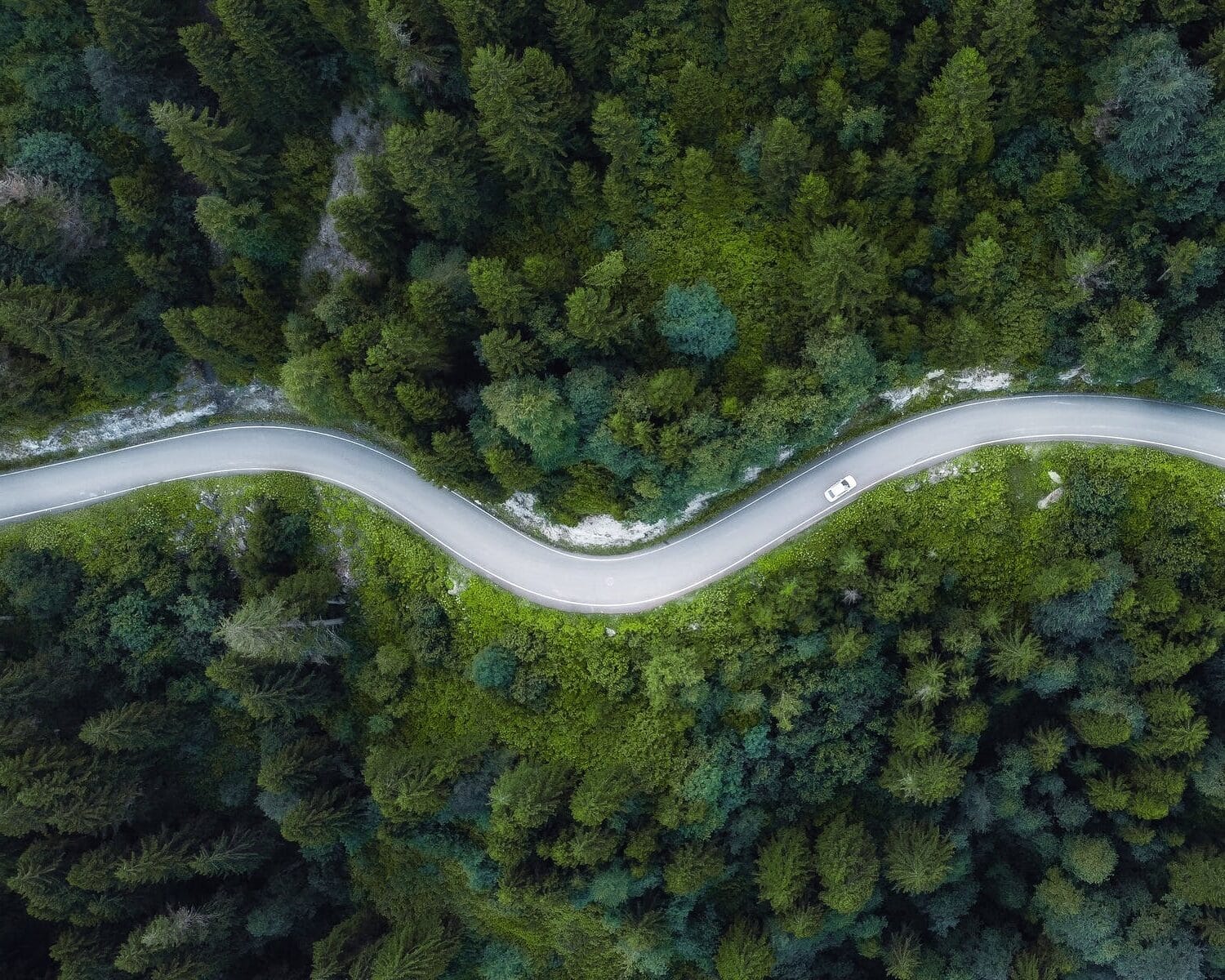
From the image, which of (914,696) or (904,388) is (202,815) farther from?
(904,388)

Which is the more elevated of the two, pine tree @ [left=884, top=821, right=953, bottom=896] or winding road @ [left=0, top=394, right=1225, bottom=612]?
winding road @ [left=0, top=394, right=1225, bottom=612]

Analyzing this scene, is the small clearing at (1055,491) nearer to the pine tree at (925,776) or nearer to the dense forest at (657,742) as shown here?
the dense forest at (657,742)

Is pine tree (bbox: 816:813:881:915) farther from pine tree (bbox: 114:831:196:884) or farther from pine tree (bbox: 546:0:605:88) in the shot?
pine tree (bbox: 546:0:605:88)

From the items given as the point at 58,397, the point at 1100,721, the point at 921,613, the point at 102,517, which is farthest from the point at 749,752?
the point at 58,397

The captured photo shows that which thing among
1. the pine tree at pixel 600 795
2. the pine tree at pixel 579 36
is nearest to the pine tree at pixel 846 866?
the pine tree at pixel 600 795

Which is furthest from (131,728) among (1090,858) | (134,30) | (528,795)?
(1090,858)

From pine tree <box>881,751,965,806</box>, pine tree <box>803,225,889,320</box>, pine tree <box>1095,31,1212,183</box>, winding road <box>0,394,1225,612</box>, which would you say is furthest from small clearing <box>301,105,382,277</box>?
pine tree <box>881,751,965,806</box>

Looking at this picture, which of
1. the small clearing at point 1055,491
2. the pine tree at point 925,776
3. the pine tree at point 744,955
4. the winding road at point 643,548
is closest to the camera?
the pine tree at point 925,776
